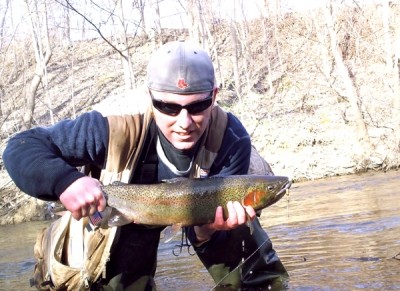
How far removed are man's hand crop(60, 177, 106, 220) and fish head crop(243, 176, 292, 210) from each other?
2.80 feet

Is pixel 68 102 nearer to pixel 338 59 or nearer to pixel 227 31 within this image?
pixel 227 31

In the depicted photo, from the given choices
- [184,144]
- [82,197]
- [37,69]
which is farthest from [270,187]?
[37,69]

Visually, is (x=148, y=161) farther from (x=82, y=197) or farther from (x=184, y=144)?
(x=82, y=197)

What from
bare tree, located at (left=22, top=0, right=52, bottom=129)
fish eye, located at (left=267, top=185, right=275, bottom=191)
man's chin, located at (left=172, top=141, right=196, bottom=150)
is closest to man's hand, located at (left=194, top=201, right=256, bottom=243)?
fish eye, located at (left=267, top=185, right=275, bottom=191)

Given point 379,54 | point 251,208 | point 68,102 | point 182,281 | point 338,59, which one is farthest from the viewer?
point 68,102

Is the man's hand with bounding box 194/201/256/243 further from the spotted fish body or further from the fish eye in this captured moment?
the fish eye

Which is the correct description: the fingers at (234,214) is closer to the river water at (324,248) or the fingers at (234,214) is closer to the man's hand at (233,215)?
the man's hand at (233,215)

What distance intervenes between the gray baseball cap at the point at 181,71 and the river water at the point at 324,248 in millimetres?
1714

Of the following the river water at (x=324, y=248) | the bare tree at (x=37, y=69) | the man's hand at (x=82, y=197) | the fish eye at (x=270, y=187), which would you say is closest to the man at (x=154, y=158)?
the man's hand at (x=82, y=197)

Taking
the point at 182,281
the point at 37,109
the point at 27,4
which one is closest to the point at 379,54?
the point at 27,4

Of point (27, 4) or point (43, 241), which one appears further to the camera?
point (27, 4)

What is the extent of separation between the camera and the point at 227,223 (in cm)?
341

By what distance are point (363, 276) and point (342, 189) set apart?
26.8 ft

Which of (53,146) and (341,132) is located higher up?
(53,146)
